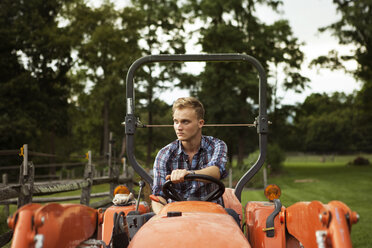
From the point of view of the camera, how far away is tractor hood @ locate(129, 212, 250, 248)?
2.09m

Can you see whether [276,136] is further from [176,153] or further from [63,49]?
[176,153]

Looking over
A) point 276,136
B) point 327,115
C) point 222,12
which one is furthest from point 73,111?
point 327,115

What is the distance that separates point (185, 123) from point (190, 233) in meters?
1.26

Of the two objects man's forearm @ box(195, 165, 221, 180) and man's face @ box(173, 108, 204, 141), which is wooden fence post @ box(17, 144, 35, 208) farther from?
man's forearm @ box(195, 165, 221, 180)

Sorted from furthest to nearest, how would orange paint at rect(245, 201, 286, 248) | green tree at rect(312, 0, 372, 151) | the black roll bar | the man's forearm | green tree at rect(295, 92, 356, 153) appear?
green tree at rect(295, 92, 356, 153) < green tree at rect(312, 0, 372, 151) < the black roll bar < the man's forearm < orange paint at rect(245, 201, 286, 248)

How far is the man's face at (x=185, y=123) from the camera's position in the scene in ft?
10.7

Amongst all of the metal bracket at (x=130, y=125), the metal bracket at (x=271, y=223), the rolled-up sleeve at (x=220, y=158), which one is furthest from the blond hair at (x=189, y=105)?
the metal bracket at (x=271, y=223)

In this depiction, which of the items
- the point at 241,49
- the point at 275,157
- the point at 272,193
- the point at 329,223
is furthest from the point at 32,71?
the point at 329,223

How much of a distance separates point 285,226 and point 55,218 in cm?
160

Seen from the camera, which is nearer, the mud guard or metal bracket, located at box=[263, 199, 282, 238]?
the mud guard

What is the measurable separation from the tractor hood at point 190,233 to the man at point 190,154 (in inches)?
31.0

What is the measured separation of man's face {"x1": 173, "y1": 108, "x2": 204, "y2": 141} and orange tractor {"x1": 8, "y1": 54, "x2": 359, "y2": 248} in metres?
0.45

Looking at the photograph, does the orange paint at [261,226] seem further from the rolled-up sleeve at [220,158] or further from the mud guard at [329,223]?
the mud guard at [329,223]

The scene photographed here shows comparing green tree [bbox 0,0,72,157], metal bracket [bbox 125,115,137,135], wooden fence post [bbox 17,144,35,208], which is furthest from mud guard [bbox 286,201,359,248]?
green tree [bbox 0,0,72,157]
